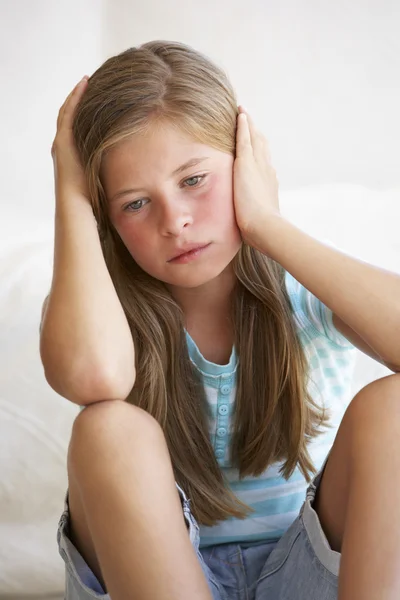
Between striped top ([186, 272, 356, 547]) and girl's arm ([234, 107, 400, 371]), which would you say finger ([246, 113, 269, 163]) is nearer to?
girl's arm ([234, 107, 400, 371])

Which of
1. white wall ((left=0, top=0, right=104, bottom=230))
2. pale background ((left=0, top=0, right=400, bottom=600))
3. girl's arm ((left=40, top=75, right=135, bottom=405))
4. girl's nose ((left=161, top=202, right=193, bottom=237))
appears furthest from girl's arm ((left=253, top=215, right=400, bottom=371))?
white wall ((left=0, top=0, right=104, bottom=230))

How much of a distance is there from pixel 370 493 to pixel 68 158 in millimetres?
559

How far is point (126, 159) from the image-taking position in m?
1.01

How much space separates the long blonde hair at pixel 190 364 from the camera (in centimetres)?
108

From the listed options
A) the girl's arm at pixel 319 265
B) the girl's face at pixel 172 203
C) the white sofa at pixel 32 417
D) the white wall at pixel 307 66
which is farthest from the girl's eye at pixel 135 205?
the white wall at pixel 307 66

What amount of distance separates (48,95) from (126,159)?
1163 millimetres

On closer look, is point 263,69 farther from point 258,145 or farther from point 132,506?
point 132,506

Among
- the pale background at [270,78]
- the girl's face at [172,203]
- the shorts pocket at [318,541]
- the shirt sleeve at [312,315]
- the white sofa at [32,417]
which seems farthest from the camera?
the pale background at [270,78]

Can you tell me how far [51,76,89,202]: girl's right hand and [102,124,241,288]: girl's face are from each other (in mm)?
50

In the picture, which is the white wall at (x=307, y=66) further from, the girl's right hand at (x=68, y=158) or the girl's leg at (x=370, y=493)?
the girl's leg at (x=370, y=493)

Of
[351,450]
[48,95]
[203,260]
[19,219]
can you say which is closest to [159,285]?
[203,260]

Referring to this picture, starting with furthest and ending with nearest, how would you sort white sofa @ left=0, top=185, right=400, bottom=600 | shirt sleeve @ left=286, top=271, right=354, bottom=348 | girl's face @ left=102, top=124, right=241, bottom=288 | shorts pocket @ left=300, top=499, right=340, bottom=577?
white sofa @ left=0, top=185, right=400, bottom=600
shirt sleeve @ left=286, top=271, right=354, bottom=348
girl's face @ left=102, top=124, right=241, bottom=288
shorts pocket @ left=300, top=499, right=340, bottom=577

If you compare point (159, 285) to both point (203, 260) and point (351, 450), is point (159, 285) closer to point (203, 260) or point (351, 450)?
point (203, 260)

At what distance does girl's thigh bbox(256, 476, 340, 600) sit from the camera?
0.91 metres
